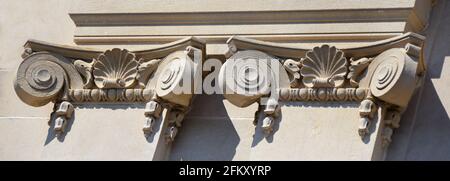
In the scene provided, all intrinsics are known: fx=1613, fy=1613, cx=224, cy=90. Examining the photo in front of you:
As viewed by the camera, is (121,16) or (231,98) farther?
(121,16)

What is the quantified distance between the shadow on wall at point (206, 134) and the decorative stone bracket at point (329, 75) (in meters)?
0.43

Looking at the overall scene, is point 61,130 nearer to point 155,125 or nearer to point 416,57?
point 155,125

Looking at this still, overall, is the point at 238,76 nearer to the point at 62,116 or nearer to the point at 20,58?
the point at 62,116

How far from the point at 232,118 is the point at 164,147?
661 mm

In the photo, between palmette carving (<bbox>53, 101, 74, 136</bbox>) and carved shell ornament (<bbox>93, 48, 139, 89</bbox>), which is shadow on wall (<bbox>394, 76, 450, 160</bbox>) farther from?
palmette carving (<bbox>53, 101, 74, 136</bbox>)

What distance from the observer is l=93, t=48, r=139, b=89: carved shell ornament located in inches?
563

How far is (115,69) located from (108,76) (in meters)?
0.09

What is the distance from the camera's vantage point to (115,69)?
14375 millimetres

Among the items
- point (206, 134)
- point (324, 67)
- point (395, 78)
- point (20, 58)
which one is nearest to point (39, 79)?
point (20, 58)

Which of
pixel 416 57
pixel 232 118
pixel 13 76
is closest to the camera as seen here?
pixel 416 57

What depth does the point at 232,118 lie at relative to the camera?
14.2m

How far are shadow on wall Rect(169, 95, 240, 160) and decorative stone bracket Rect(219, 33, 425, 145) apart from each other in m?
0.43

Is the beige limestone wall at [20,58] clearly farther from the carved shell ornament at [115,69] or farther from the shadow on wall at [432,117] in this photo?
the shadow on wall at [432,117]
